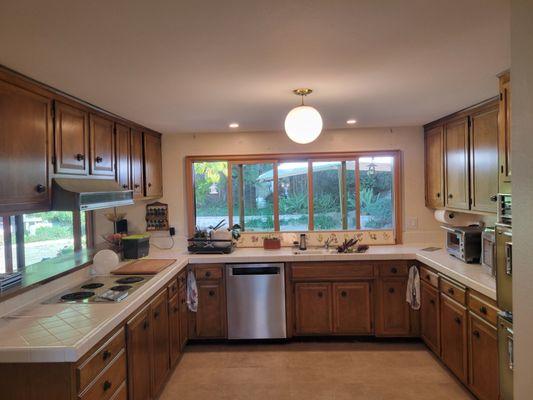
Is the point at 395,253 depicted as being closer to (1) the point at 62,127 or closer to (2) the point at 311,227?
(2) the point at 311,227

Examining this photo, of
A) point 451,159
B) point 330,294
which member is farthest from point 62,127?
point 451,159

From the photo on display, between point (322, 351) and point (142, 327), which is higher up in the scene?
point (142, 327)

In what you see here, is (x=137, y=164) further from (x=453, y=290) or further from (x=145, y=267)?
(x=453, y=290)

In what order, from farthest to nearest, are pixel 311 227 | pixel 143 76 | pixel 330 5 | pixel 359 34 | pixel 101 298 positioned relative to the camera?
pixel 311 227 < pixel 101 298 < pixel 143 76 < pixel 359 34 < pixel 330 5

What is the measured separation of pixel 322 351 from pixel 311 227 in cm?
139

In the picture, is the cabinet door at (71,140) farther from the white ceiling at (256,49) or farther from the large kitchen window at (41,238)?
the large kitchen window at (41,238)

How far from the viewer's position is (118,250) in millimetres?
3650

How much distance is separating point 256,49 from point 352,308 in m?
2.84

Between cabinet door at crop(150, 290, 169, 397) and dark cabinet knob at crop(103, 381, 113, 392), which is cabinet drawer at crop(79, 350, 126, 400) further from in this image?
cabinet door at crop(150, 290, 169, 397)

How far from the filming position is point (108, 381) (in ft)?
6.38

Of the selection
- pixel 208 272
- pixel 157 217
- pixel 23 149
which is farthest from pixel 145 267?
pixel 23 149

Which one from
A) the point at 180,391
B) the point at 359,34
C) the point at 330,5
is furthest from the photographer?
the point at 180,391

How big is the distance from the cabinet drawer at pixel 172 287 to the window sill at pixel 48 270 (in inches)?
27.5

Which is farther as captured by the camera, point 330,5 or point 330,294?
point 330,294
